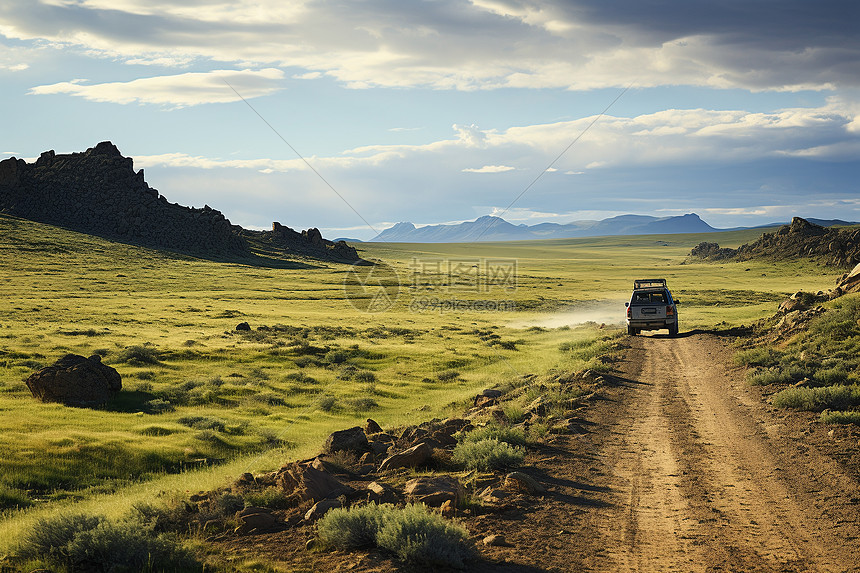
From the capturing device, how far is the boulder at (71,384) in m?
21.6

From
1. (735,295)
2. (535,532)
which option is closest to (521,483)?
(535,532)

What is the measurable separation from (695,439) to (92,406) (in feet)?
65.0

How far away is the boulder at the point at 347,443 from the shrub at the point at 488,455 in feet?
9.09

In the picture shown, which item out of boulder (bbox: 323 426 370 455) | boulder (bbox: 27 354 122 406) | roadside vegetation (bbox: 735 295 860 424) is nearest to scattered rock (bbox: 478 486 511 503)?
boulder (bbox: 323 426 370 455)

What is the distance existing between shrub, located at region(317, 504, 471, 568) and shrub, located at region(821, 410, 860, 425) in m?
9.30

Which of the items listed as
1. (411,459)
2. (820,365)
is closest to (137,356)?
(411,459)

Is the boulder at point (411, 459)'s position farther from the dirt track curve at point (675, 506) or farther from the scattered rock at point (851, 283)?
the scattered rock at point (851, 283)

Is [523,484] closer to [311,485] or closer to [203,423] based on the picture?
[311,485]

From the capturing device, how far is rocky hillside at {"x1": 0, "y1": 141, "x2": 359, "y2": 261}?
14225cm

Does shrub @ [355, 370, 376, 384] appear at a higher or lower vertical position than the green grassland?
lower

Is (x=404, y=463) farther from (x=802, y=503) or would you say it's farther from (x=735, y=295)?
(x=735, y=295)

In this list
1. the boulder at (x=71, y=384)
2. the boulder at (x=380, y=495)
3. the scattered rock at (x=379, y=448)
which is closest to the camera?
the boulder at (x=380, y=495)

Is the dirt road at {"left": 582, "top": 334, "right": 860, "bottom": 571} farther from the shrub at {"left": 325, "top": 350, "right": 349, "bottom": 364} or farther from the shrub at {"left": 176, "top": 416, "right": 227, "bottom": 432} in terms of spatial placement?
the shrub at {"left": 325, "top": 350, "right": 349, "bottom": 364}

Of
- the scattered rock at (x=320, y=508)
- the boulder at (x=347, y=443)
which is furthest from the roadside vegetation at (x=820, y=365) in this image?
the scattered rock at (x=320, y=508)
